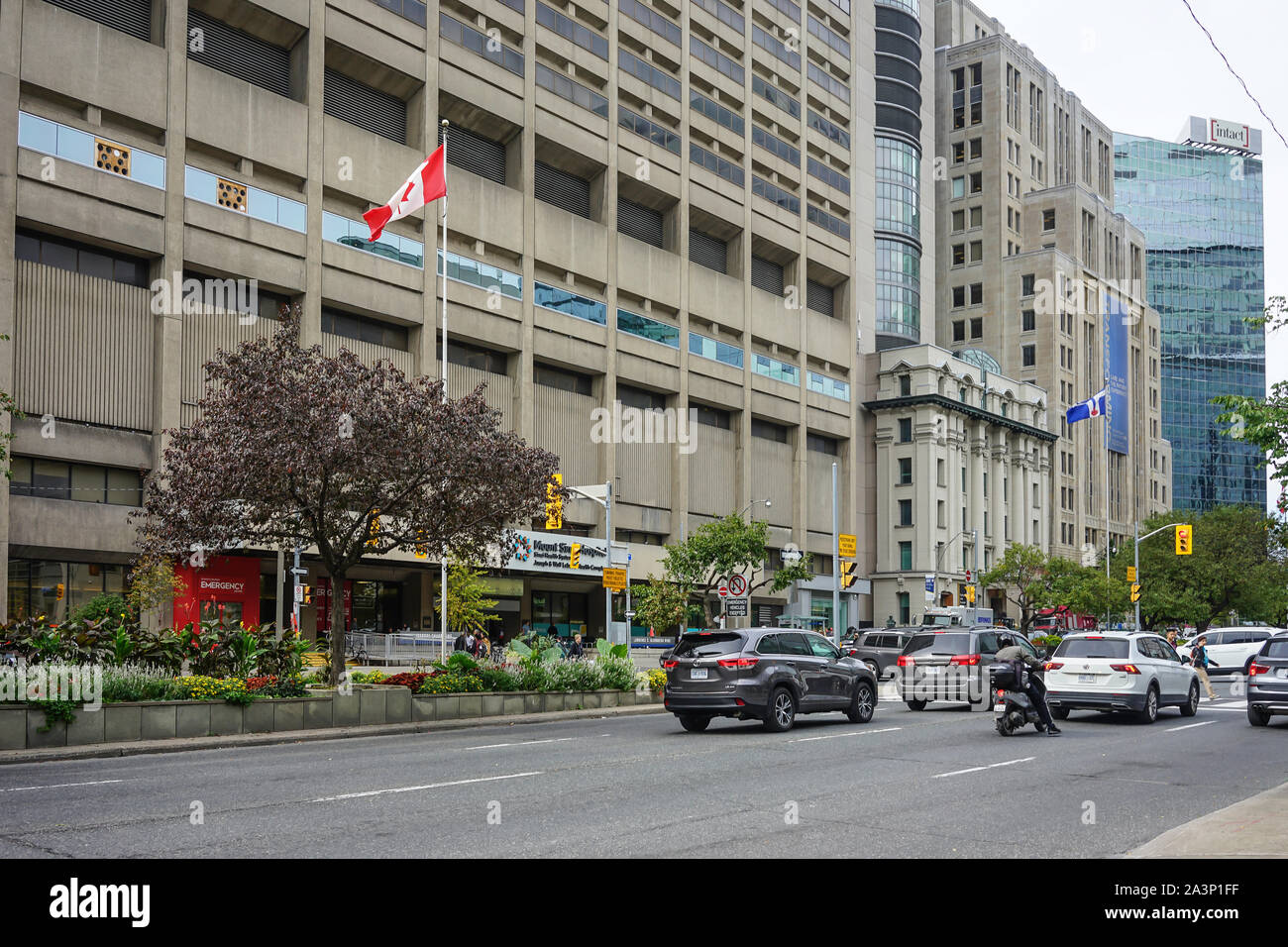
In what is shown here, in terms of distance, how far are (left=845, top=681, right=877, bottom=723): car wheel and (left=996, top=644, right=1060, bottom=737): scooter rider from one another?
3.27 metres

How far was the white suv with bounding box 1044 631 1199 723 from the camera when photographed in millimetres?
22734

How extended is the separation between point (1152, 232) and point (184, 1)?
521 feet

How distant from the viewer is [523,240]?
54.0 metres

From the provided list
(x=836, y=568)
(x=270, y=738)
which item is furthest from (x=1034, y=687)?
(x=836, y=568)

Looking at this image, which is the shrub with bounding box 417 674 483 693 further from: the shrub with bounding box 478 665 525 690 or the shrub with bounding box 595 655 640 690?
the shrub with bounding box 595 655 640 690

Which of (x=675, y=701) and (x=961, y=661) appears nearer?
(x=675, y=701)

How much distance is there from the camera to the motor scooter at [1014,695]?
2020cm

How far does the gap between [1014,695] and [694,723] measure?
547 centimetres

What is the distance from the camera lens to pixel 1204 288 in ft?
546

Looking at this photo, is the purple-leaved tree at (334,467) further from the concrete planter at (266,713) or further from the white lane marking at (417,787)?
the white lane marking at (417,787)

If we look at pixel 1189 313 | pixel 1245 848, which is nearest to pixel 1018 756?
pixel 1245 848

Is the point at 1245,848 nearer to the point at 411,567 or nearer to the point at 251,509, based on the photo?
the point at 251,509

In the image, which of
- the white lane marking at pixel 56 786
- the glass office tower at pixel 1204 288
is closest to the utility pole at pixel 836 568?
the white lane marking at pixel 56 786

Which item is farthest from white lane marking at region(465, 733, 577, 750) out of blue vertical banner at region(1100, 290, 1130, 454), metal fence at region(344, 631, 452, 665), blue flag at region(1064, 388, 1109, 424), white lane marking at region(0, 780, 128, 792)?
blue vertical banner at region(1100, 290, 1130, 454)
